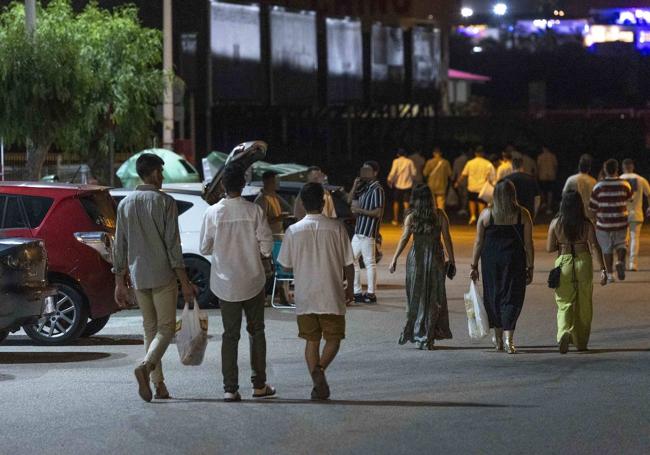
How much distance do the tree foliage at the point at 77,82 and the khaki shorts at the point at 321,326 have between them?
40.3 ft

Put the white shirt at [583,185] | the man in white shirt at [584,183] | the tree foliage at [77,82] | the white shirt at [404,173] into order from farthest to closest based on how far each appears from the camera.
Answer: the white shirt at [404,173] → the tree foliage at [77,82] → the white shirt at [583,185] → the man in white shirt at [584,183]

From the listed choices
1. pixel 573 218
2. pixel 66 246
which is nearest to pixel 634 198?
pixel 573 218

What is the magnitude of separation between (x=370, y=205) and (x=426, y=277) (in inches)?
151

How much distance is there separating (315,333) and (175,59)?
2964 cm

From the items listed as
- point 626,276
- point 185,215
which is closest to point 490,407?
point 185,215

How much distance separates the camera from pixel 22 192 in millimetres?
14031

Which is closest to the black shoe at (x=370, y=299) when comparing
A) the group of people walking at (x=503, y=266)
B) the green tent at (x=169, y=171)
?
the group of people walking at (x=503, y=266)

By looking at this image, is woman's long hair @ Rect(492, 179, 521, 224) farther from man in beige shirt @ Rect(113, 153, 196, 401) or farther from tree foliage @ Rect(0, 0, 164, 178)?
tree foliage @ Rect(0, 0, 164, 178)

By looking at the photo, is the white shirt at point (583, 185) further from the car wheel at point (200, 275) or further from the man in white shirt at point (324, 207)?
the car wheel at point (200, 275)

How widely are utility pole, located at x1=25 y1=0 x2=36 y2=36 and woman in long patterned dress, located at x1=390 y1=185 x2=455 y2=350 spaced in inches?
409

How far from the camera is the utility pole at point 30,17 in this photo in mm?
22141

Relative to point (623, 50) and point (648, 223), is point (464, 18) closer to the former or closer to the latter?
point (623, 50)

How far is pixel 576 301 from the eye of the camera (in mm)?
13148

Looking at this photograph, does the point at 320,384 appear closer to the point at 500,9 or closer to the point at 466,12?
the point at 466,12
